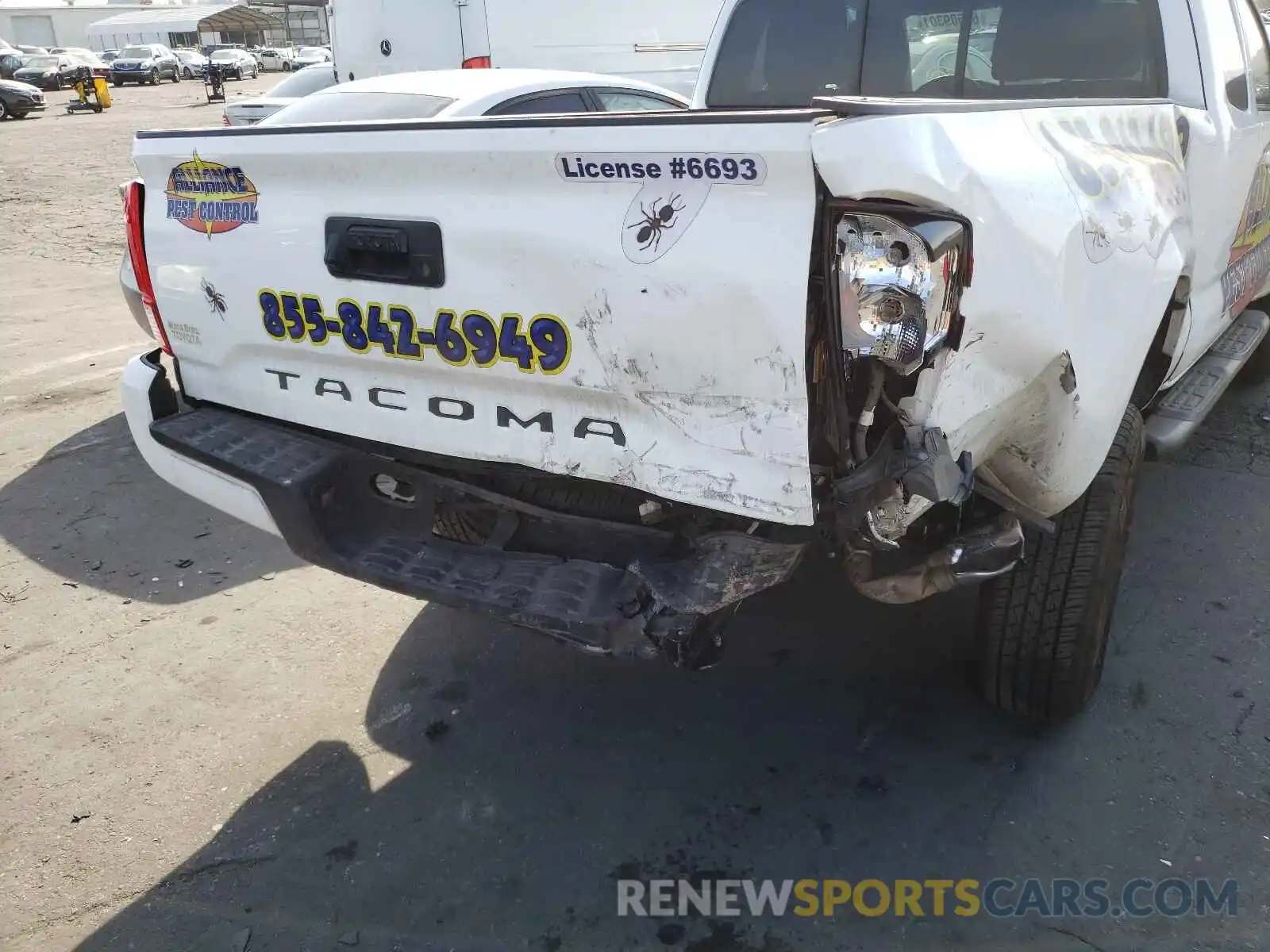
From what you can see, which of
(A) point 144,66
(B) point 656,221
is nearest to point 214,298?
(B) point 656,221

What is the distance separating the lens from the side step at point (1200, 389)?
3.12m

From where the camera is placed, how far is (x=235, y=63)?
143ft

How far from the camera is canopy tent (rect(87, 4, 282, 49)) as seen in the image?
203 feet

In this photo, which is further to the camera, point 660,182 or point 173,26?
point 173,26

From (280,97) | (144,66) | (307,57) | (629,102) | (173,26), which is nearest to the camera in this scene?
(629,102)

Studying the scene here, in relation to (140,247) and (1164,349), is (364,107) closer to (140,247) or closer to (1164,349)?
(140,247)

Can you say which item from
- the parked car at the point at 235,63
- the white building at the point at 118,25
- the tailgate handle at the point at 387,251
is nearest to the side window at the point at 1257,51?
the tailgate handle at the point at 387,251

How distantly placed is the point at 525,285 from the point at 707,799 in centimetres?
143

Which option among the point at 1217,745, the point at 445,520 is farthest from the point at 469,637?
the point at 1217,745

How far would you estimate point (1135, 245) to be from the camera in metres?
2.21

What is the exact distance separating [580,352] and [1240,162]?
8.81ft

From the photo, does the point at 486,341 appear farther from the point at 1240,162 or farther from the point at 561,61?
the point at 561,61

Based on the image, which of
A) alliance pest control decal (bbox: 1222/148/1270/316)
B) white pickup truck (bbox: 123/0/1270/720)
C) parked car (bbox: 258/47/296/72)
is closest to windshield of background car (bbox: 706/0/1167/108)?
white pickup truck (bbox: 123/0/1270/720)

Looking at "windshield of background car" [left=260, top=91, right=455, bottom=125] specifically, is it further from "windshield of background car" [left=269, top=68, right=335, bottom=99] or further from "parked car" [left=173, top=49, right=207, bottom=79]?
"parked car" [left=173, top=49, right=207, bottom=79]
